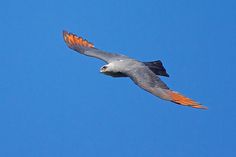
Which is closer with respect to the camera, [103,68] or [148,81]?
[148,81]

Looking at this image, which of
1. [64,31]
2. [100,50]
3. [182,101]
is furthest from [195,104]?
[64,31]

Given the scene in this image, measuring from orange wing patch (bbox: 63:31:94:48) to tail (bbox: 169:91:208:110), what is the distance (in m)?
2.89

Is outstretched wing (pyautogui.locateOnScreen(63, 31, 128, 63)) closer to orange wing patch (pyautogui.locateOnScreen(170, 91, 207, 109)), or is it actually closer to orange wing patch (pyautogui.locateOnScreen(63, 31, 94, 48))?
orange wing patch (pyautogui.locateOnScreen(63, 31, 94, 48))

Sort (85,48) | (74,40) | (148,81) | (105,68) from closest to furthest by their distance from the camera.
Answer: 1. (148,81)
2. (105,68)
3. (85,48)
4. (74,40)

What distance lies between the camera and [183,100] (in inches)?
224

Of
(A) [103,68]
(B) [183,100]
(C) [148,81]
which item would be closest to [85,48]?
(A) [103,68]

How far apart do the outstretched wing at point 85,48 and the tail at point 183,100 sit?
196 centimetres

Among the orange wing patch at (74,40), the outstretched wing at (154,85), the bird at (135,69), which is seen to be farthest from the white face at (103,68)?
the orange wing patch at (74,40)

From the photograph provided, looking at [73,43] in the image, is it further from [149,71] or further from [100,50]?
[149,71]

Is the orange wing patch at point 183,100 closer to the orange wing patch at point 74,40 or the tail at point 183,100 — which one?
the tail at point 183,100

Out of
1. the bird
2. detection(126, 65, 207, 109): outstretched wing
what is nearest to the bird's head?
the bird

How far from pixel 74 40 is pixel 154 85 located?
2.63 meters

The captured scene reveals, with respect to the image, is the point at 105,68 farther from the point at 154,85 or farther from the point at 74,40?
the point at 74,40

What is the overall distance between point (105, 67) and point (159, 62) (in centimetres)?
69
